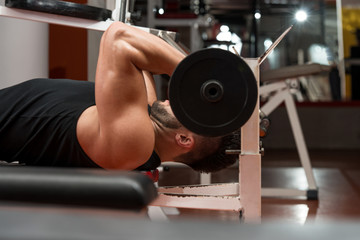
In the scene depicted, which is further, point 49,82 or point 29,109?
point 49,82

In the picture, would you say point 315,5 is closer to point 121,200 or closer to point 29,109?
point 29,109

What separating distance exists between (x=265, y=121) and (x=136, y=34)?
22.6 inches

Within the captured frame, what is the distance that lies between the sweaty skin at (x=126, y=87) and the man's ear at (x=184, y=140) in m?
0.16

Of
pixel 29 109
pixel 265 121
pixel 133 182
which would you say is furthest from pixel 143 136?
pixel 133 182

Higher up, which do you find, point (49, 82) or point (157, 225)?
point (49, 82)

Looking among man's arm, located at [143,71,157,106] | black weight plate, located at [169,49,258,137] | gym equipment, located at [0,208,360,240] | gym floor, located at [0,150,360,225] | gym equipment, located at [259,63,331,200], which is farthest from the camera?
gym equipment, located at [259,63,331,200]

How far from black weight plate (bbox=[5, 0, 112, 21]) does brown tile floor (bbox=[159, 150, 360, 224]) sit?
90 centimetres

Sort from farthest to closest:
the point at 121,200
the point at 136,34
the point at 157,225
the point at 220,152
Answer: the point at 220,152, the point at 136,34, the point at 121,200, the point at 157,225

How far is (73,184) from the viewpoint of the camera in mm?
439

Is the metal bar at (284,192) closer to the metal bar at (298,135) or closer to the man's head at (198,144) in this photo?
the metal bar at (298,135)

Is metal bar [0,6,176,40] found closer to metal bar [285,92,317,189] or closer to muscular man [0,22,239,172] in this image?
muscular man [0,22,239,172]

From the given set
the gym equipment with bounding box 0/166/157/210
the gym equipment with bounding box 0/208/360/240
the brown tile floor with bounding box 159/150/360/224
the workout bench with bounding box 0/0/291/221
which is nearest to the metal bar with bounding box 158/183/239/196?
the workout bench with bounding box 0/0/291/221

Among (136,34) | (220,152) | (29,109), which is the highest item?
(136,34)

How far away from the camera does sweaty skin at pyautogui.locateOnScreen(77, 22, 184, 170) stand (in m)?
1.18
